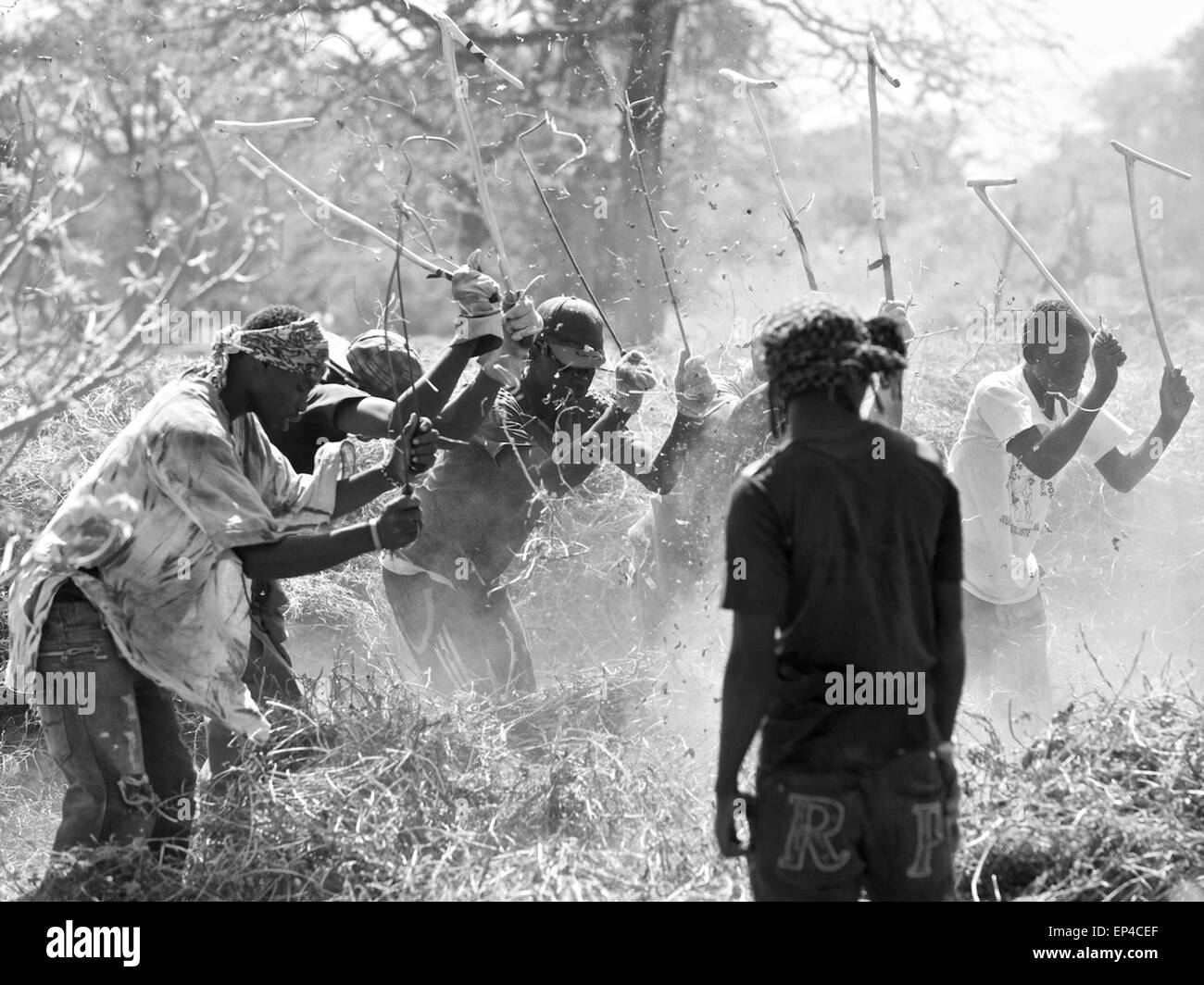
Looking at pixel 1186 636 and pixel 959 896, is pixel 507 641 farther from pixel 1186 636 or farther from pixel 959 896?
pixel 1186 636

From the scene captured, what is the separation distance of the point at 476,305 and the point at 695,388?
0.95 meters

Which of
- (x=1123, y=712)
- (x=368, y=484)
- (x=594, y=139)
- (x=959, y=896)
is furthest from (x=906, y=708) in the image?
(x=594, y=139)

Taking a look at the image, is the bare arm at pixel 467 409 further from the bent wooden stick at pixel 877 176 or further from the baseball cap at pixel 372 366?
the bent wooden stick at pixel 877 176

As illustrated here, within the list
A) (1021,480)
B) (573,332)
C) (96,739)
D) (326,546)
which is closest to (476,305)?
(573,332)

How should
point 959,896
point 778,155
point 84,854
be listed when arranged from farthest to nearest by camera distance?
point 778,155, point 84,854, point 959,896

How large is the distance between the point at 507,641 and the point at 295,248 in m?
14.3

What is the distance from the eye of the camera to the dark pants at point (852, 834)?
98.7 inches

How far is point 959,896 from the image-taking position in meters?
3.22

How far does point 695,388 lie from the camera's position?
4938 millimetres

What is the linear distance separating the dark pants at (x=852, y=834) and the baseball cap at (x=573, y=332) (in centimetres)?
242

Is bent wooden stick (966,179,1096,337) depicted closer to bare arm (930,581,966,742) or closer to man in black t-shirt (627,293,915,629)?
man in black t-shirt (627,293,915,629)

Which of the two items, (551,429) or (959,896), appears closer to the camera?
(959,896)

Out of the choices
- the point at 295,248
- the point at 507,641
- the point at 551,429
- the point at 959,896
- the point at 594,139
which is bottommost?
the point at 959,896

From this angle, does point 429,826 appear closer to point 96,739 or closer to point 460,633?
point 96,739
